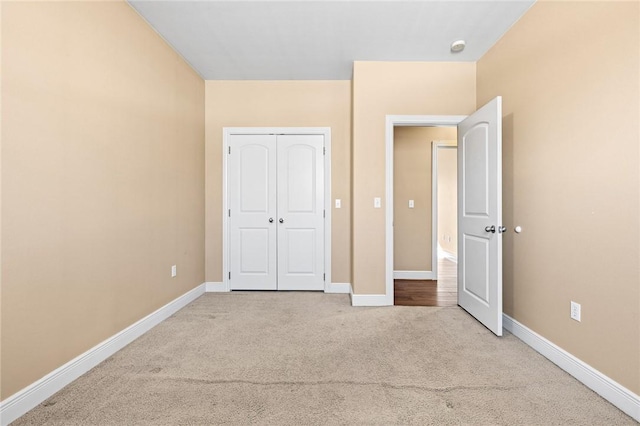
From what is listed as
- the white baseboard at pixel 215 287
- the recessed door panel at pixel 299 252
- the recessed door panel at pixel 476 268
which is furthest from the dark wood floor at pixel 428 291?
the white baseboard at pixel 215 287

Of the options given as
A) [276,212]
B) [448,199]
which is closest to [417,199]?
[276,212]

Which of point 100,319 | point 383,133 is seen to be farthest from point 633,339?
point 100,319

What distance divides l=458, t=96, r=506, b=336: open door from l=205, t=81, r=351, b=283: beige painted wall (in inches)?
52.5

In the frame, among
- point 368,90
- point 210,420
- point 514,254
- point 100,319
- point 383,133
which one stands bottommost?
point 210,420

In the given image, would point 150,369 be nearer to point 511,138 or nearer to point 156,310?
point 156,310

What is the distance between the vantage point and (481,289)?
8.77 feet

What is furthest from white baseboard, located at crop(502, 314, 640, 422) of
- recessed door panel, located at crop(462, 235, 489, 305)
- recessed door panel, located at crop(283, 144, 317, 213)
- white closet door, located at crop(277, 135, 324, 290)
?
recessed door panel, located at crop(283, 144, 317, 213)

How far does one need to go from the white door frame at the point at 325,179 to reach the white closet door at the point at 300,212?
0.05 m

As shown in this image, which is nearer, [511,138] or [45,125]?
[45,125]

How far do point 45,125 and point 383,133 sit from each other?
2776 mm

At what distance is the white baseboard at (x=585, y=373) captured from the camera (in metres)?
1.53

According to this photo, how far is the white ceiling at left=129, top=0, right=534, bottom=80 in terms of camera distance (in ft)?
7.72

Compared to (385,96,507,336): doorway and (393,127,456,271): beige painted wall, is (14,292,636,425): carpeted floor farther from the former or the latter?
(393,127,456,271): beige painted wall

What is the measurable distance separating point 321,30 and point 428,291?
127 inches
